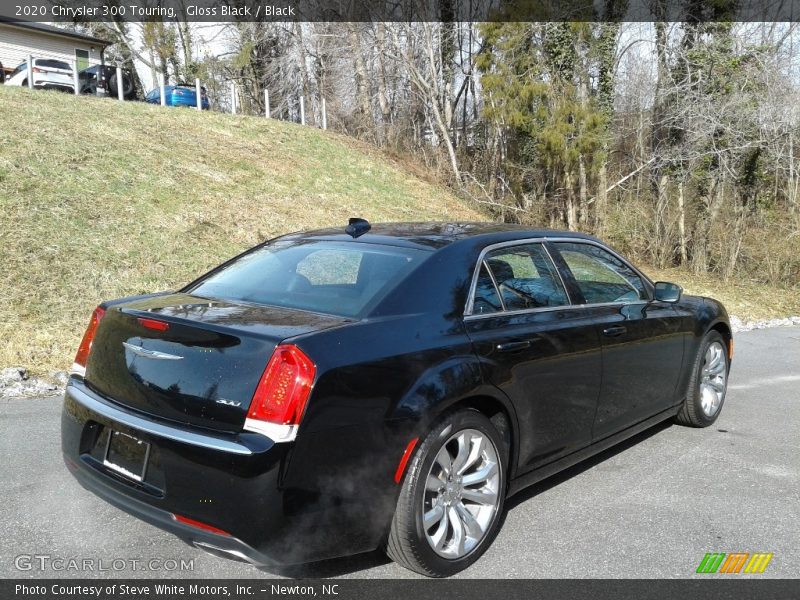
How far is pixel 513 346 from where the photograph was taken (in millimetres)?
3668

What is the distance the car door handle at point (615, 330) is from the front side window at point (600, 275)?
195 millimetres

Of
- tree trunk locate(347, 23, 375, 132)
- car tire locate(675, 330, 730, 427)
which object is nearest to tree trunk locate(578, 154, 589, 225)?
tree trunk locate(347, 23, 375, 132)

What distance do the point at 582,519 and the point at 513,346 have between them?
111 centimetres

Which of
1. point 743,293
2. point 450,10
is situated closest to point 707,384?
point 743,293

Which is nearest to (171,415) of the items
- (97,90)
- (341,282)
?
(341,282)

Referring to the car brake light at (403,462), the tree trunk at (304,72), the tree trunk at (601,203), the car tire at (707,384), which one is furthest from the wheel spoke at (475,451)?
the tree trunk at (304,72)

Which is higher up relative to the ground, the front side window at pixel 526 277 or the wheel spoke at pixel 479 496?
the front side window at pixel 526 277

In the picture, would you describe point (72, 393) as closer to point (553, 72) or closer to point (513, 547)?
point (513, 547)

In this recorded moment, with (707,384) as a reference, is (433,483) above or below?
above

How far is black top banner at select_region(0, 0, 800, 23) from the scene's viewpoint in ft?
62.6

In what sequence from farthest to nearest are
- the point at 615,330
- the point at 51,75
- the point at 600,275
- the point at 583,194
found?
1. the point at 51,75
2. the point at 583,194
3. the point at 600,275
4. the point at 615,330

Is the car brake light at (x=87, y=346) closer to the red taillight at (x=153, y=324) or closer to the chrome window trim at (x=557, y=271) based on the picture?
the red taillight at (x=153, y=324)

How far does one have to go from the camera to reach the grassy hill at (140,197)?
31.9 ft

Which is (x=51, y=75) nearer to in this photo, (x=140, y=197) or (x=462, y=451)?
(x=140, y=197)
